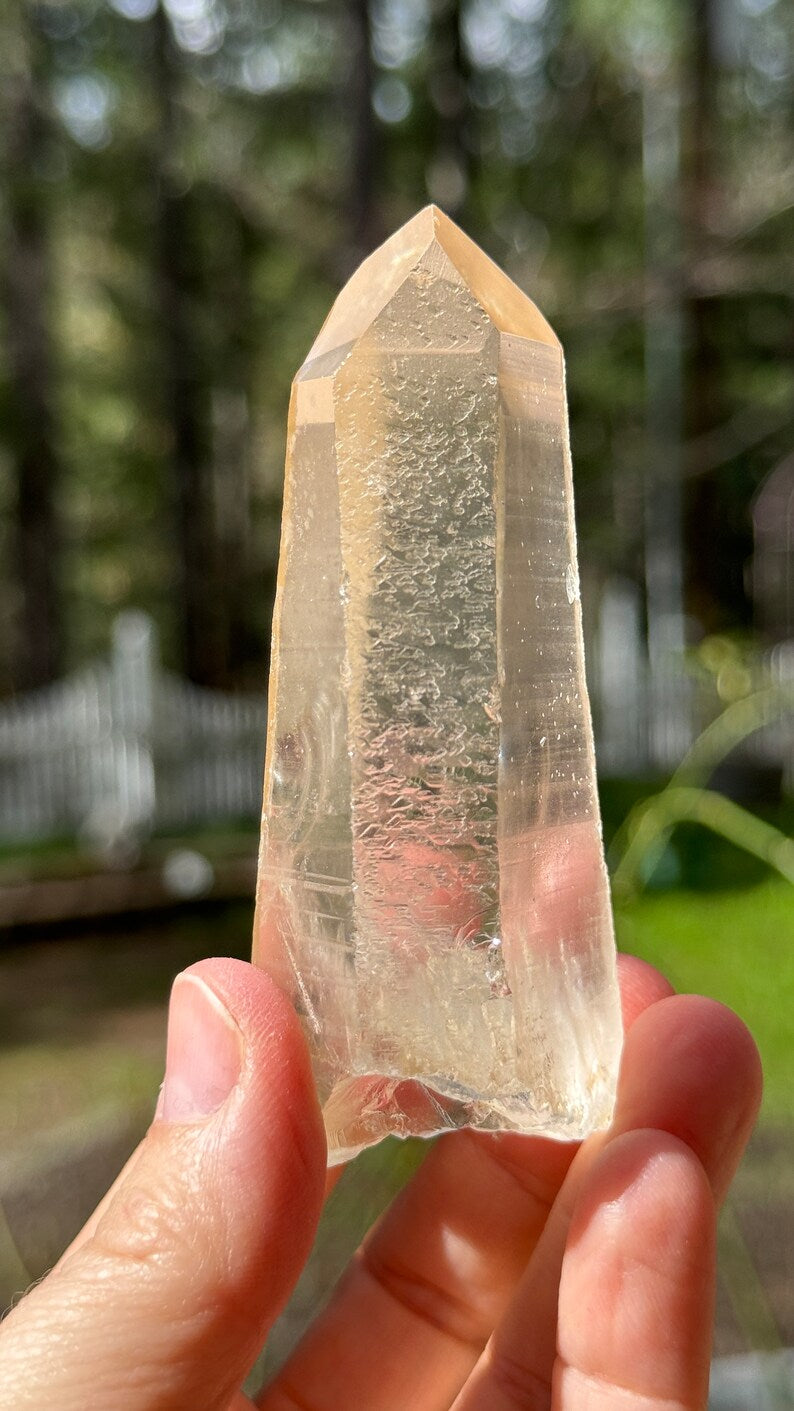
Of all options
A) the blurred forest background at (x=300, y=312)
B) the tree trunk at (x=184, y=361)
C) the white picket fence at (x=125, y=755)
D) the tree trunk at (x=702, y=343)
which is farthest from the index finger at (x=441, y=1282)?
the tree trunk at (x=184, y=361)

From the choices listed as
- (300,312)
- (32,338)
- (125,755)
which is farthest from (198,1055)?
(300,312)

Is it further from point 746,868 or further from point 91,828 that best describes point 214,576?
point 746,868

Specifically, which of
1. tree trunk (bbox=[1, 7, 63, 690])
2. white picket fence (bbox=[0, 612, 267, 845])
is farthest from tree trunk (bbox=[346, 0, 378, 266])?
tree trunk (bbox=[1, 7, 63, 690])

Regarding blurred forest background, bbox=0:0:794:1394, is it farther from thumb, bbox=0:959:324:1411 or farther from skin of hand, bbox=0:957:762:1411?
thumb, bbox=0:959:324:1411

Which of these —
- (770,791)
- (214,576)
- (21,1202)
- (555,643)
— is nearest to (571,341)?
(214,576)

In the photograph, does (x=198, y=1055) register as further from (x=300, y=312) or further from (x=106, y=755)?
(x=300, y=312)

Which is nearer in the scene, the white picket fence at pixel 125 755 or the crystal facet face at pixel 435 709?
the crystal facet face at pixel 435 709

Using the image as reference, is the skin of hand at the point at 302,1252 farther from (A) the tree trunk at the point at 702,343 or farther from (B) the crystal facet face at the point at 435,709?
(A) the tree trunk at the point at 702,343
